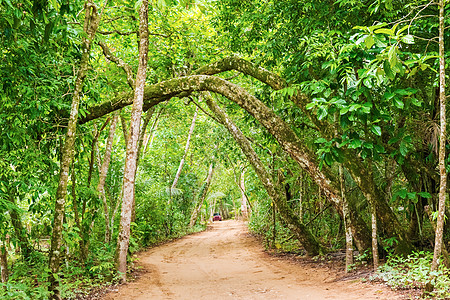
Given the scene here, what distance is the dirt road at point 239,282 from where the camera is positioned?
504 cm

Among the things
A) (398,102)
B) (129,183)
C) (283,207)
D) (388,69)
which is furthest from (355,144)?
(129,183)

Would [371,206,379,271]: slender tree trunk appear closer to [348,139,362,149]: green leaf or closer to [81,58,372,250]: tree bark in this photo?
[81,58,372,250]: tree bark

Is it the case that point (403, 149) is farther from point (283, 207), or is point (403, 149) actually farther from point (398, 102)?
point (283, 207)

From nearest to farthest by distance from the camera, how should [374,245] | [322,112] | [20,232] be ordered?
[322,112] → [374,245] → [20,232]

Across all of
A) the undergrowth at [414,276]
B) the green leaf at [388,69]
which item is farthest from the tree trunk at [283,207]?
the green leaf at [388,69]

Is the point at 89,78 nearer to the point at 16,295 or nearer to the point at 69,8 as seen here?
the point at 69,8

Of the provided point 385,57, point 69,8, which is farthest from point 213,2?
point 385,57

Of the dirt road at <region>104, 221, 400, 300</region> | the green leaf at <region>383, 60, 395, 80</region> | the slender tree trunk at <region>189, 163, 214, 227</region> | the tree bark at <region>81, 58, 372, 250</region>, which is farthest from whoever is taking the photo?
the slender tree trunk at <region>189, 163, 214, 227</region>

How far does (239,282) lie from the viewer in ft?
21.1

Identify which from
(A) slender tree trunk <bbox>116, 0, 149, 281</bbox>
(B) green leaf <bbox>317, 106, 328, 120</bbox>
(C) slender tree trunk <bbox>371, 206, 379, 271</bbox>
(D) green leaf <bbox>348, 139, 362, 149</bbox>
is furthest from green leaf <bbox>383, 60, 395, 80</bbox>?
(A) slender tree trunk <bbox>116, 0, 149, 281</bbox>

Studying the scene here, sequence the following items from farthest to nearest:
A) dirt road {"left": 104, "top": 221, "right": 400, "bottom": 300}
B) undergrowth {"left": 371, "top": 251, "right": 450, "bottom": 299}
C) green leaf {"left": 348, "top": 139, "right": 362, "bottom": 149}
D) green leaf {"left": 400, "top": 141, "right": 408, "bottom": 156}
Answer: dirt road {"left": 104, "top": 221, "right": 400, "bottom": 300} < green leaf {"left": 400, "top": 141, "right": 408, "bottom": 156} < green leaf {"left": 348, "top": 139, "right": 362, "bottom": 149} < undergrowth {"left": 371, "top": 251, "right": 450, "bottom": 299}

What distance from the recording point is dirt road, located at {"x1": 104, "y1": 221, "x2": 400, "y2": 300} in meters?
5.04

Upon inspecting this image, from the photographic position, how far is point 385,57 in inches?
135

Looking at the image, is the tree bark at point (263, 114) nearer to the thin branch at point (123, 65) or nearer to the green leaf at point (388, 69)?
the thin branch at point (123, 65)
